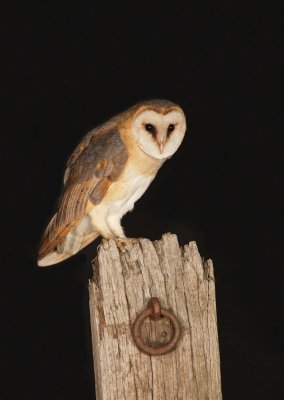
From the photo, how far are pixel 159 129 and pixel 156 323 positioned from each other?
877 millimetres

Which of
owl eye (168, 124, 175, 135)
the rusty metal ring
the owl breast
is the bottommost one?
the rusty metal ring

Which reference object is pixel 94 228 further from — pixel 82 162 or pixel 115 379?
pixel 115 379

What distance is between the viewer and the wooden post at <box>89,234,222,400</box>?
232 centimetres

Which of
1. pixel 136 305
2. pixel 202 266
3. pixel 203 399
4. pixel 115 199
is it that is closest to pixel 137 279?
pixel 136 305

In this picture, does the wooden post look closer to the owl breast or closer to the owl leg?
the owl breast

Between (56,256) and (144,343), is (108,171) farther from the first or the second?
(144,343)

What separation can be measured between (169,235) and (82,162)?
831 mm

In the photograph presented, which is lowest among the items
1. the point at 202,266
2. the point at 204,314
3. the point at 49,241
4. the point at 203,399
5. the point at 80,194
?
the point at 203,399

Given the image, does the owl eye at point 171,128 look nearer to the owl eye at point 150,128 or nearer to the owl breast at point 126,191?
the owl eye at point 150,128

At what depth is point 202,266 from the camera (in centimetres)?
239

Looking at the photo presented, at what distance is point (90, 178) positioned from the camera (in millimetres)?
3051

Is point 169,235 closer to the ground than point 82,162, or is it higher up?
closer to the ground

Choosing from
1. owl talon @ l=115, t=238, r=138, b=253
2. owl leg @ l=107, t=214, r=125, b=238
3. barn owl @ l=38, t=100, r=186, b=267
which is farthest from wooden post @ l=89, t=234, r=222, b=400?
owl leg @ l=107, t=214, r=125, b=238

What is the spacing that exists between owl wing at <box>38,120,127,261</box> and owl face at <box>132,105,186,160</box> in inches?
5.3
